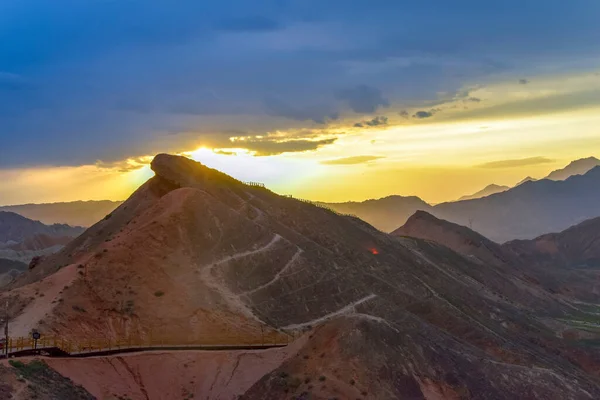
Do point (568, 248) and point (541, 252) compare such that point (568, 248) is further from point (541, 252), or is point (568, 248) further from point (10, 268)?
point (10, 268)

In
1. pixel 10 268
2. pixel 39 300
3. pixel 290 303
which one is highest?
pixel 39 300

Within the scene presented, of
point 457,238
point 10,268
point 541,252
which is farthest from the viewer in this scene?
point 541,252

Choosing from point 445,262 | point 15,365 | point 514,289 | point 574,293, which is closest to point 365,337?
point 15,365

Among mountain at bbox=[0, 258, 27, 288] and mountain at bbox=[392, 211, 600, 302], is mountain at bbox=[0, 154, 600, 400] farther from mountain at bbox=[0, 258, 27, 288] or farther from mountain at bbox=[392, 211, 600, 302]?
mountain at bbox=[0, 258, 27, 288]

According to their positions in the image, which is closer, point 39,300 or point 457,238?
point 39,300

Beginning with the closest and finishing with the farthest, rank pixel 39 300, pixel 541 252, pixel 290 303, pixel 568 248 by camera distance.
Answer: pixel 39 300 → pixel 290 303 → pixel 541 252 → pixel 568 248

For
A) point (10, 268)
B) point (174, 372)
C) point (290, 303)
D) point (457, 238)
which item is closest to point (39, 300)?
point (174, 372)

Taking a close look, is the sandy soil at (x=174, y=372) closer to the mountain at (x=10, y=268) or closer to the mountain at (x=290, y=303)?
the mountain at (x=290, y=303)

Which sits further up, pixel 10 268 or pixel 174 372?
pixel 10 268

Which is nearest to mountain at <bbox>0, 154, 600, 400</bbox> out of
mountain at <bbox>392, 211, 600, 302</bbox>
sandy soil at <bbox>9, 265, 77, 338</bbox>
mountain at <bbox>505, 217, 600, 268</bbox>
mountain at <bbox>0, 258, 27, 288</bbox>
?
sandy soil at <bbox>9, 265, 77, 338</bbox>
